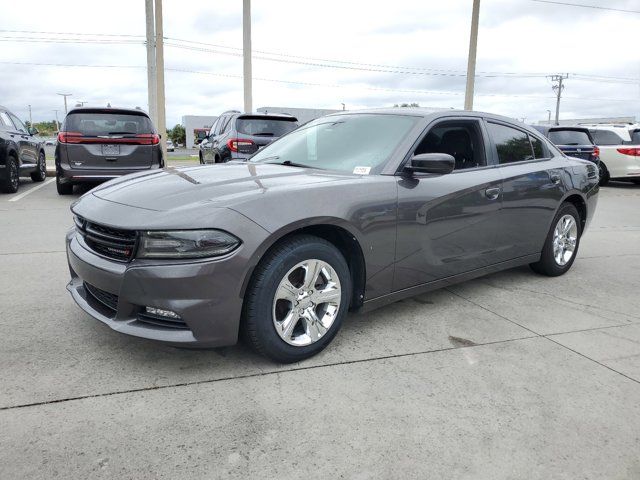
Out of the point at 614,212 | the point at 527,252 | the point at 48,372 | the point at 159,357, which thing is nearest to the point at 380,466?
the point at 159,357

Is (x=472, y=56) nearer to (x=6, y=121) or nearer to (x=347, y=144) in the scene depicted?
(x=6, y=121)

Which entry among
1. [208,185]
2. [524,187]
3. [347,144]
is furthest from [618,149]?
[208,185]

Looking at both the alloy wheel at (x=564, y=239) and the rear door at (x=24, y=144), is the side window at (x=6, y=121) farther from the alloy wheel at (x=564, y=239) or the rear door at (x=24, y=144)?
the alloy wheel at (x=564, y=239)

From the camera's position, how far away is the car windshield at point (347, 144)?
354 cm

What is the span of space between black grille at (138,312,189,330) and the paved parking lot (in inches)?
12.5

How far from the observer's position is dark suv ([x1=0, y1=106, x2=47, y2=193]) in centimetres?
962

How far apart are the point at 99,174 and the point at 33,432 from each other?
24.0ft

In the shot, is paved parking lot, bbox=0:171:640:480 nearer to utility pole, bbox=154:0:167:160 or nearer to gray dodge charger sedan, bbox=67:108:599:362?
gray dodge charger sedan, bbox=67:108:599:362

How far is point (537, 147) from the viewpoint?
4730 mm

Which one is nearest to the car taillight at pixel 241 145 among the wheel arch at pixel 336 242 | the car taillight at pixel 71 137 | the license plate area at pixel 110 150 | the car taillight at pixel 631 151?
the license plate area at pixel 110 150

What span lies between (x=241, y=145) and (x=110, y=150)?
224 cm

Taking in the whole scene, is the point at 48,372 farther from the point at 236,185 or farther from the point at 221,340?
the point at 236,185

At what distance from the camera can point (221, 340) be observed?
8.71 ft

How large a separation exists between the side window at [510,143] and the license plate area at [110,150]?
6.75 m
